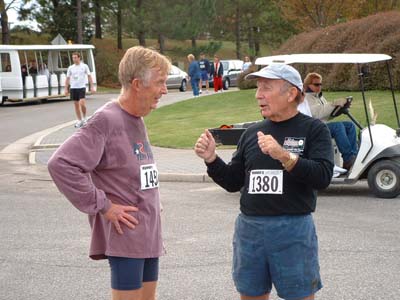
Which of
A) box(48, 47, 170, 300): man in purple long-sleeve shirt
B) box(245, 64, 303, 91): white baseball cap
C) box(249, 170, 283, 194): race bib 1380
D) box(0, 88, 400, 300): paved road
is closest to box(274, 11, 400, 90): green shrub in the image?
box(0, 88, 400, 300): paved road

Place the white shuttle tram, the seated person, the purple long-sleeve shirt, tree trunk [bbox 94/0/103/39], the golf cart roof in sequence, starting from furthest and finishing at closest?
tree trunk [bbox 94/0/103/39] < the white shuttle tram < the seated person < the golf cart roof < the purple long-sleeve shirt

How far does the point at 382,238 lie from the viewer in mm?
7297

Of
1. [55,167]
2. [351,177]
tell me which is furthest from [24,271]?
[351,177]

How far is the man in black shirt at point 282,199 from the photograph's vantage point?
369 centimetres

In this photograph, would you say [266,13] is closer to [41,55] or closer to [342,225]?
[41,55]

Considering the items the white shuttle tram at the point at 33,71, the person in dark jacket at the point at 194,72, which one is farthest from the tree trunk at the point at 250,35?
the person in dark jacket at the point at 194,72

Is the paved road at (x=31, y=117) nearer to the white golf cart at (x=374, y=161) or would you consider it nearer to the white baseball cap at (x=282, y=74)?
the white golf cart at (x=374, y=161)

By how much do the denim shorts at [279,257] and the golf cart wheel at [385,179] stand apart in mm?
6012

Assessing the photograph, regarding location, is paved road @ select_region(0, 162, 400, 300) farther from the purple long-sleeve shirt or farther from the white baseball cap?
the white baseball cap

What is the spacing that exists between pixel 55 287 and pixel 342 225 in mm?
3350

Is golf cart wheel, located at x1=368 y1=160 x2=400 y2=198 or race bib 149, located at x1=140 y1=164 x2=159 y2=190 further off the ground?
race bib 149, located at x1=140 y1=164 x2=159 y2=190

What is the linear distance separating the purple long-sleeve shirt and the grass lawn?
11.2m

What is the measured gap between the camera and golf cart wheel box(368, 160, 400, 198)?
9.52 meters

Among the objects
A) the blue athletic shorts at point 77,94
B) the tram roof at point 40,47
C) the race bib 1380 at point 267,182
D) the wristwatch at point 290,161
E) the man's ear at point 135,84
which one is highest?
the man's ear at point 135,84
